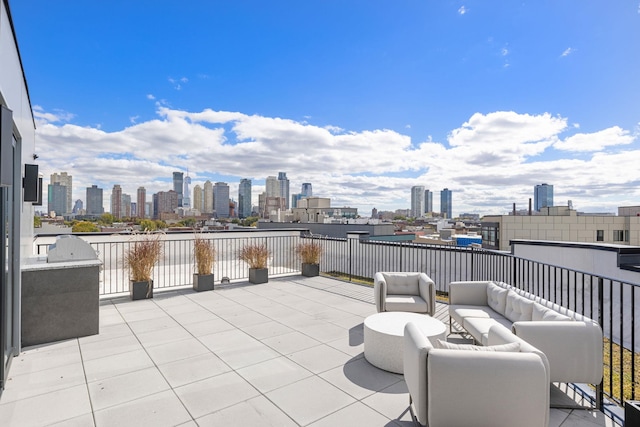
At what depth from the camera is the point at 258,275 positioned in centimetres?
754

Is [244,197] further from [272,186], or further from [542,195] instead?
[542,195]

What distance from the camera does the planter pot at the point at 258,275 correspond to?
7520 millimetres

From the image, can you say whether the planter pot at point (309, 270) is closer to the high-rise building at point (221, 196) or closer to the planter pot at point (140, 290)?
the planter pot at point (140, 290)

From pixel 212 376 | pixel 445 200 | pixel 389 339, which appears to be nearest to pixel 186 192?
pixel 212 376

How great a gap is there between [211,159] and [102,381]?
36038 millimetres

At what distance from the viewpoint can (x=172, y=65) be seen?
1054 centimetres

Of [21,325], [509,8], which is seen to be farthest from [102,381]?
[509,8]

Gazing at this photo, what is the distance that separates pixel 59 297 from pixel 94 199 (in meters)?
54.6

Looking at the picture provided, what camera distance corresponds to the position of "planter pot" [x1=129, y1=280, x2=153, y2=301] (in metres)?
5.95

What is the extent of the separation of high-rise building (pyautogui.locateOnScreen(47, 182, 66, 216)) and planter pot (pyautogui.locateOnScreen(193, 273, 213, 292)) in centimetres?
2649

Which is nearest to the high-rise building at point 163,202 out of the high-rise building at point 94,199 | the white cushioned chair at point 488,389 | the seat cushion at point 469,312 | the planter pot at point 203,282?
the high-rise building at point 94,199

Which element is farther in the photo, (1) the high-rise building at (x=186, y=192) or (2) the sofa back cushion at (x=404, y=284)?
(1) the high-rise building at (x=186, y=192)

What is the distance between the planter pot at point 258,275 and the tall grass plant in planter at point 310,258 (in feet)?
3.96

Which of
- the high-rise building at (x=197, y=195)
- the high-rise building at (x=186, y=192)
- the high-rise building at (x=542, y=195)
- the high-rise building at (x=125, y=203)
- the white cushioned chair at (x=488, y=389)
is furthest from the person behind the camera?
the high-rise building at (x=542, y=195)
